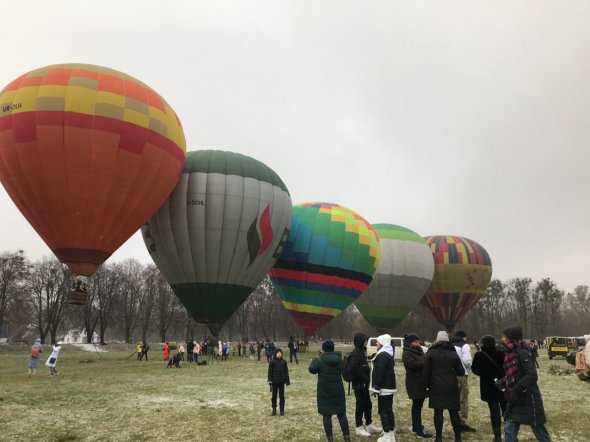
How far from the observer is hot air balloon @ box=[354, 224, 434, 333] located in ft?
133

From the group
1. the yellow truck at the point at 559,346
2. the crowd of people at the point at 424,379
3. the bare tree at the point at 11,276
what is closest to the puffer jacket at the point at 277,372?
the crowd of people at the point at 424,379

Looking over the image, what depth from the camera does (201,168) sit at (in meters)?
26.0

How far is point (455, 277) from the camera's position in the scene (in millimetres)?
46531

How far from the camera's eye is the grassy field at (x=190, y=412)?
8.61m

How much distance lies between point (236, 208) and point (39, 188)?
9.71m

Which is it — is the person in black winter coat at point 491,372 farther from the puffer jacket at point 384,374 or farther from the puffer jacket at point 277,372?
the puffer jacket at point 277,372

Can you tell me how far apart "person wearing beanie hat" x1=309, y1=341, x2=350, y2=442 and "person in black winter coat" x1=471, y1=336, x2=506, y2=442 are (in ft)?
7.54

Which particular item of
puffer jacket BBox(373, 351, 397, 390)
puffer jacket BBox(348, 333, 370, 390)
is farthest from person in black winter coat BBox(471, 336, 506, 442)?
puffer jacket BBox(348, 333, 370, 390)

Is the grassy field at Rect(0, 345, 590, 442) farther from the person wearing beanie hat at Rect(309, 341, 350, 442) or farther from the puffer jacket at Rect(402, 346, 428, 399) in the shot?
the puffer jacket at Rect(402, 346, 428, 399)

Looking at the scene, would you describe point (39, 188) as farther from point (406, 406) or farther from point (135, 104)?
point (406, 406)

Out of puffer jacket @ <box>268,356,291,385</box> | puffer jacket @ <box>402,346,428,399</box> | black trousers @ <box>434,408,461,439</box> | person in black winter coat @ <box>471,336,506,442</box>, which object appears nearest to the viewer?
black trousers @ <box>434,408,461,439</box>

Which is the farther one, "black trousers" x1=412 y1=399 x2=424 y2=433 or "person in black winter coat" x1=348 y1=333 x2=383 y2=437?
"black trousers" x1=412 y1=399 x2=424 y2=433

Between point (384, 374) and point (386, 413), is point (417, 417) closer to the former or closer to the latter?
point (386, 413)

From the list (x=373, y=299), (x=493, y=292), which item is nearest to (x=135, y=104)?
(x=373, y=299)
